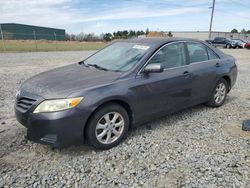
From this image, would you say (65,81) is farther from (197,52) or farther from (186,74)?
(197,52)

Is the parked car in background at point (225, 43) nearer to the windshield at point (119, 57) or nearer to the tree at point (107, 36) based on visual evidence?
the tree at point (107, 36)

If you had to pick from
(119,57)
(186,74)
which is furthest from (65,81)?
(186,74)

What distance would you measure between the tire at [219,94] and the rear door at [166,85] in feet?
3.22

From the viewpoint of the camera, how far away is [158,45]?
4.10 m

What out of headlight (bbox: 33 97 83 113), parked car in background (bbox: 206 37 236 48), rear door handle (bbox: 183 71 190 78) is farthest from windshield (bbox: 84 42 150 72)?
parked car in background (bbox: 206 37 236 48)

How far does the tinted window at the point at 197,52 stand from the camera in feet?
15.3

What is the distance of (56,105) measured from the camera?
305 centimetres

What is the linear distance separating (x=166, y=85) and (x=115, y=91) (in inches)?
41.1

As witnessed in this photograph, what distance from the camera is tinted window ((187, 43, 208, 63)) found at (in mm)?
4648

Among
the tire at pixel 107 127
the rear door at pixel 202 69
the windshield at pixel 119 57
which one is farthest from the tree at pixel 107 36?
the tire at pixel 107 127

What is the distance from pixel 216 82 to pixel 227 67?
1.71 feet

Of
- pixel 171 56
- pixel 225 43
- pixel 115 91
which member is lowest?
pixel 225 43

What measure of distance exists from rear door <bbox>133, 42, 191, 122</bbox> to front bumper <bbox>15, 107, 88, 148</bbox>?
1008mm

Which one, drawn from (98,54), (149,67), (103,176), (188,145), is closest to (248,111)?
(188,145)
